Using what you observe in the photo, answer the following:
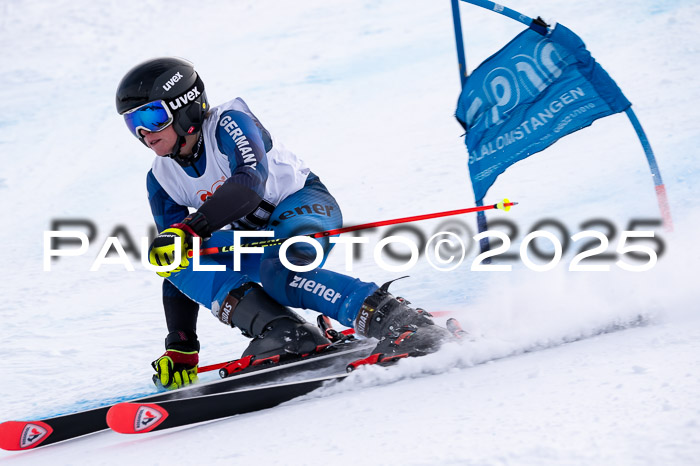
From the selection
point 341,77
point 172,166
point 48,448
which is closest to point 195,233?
point 172,166

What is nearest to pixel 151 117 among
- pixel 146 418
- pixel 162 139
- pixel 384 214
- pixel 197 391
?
pixel 162 139

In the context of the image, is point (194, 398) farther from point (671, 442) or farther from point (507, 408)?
point (671, 442)

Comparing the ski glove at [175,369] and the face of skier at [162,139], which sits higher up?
the face of skier at [162,139]

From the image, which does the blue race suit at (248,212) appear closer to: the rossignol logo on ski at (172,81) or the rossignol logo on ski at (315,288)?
the rossignol logo on ski at (315,288)

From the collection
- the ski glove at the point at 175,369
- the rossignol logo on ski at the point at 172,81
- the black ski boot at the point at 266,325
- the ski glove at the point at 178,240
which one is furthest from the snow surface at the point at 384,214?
the rossignol logo on ski at the point at 172,81

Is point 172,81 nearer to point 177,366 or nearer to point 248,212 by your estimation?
point 248,212

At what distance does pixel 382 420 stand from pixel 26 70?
12.0m

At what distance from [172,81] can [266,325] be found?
1.05m

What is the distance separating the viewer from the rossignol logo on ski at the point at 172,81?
326cm

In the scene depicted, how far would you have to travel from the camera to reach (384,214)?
6562mm

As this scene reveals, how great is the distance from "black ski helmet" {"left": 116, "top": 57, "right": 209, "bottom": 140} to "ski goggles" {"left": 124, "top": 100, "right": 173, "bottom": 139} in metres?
0.02

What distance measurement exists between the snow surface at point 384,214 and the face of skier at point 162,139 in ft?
3.92

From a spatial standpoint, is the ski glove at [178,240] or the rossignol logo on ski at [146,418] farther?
the ski glove at [178,240]

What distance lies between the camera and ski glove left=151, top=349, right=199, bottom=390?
358 cm
